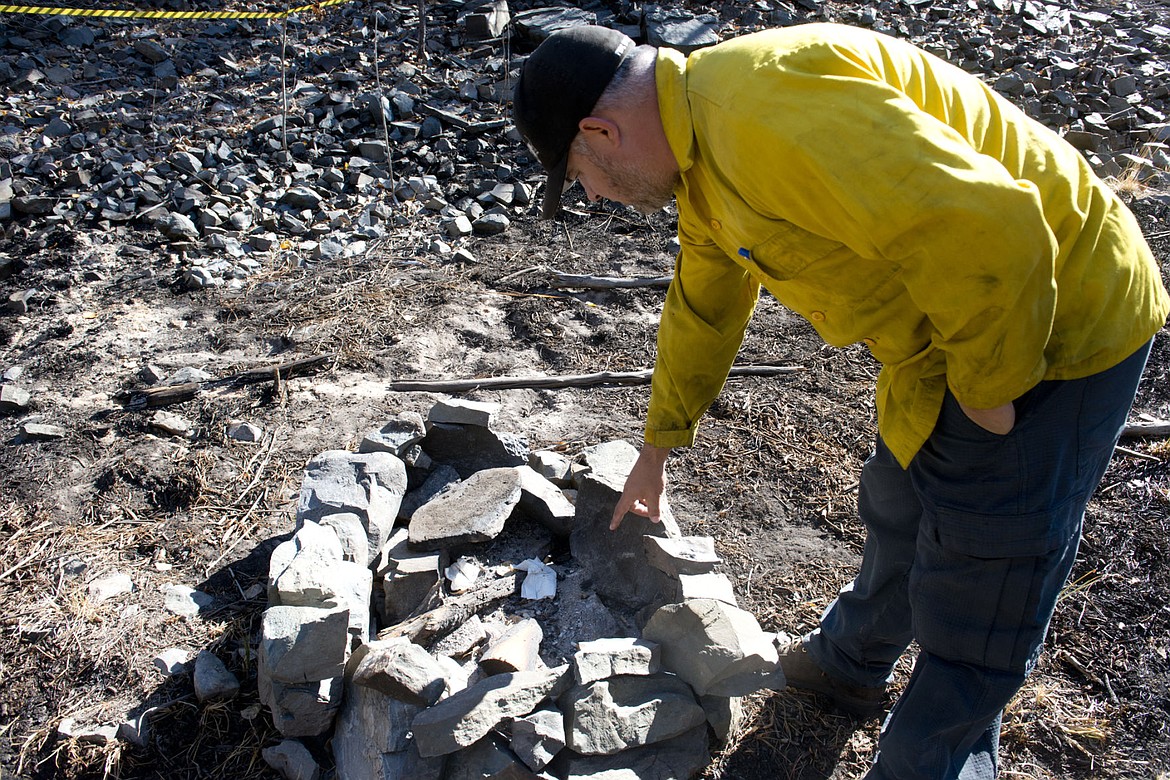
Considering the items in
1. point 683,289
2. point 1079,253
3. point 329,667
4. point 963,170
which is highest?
point 963,170

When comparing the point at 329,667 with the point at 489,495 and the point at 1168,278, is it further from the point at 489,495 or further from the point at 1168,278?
the point at 1168,278

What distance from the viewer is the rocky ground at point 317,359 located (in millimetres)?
3088

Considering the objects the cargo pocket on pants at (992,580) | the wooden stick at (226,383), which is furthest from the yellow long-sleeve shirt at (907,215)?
Answer: the wooden stick at (226,383)

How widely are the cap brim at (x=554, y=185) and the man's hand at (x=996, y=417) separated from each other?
3.67 feet

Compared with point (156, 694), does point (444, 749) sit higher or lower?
higher

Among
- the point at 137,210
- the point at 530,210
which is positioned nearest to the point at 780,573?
the point at 530,210

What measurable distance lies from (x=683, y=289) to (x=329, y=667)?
1638 mm

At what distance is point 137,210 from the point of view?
6.38 m

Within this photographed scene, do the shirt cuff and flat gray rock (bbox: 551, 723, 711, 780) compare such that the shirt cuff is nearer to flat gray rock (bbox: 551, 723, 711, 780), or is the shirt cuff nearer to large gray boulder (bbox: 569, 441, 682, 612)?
large gray boulder (bbox: 569, 441, 682, 612)

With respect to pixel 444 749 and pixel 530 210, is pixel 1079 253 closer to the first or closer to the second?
pixel 444 749

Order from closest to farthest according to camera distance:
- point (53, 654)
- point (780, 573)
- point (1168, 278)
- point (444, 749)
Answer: point (444, 749) → point (53, 654) → point (780, 573) → point (1168, 278)

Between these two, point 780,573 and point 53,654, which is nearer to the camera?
point 53,654

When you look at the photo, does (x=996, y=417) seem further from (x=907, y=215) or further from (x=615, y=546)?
(x=615, y=546)

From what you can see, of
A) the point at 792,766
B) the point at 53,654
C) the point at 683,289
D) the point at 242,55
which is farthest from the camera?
the point at 242,55
